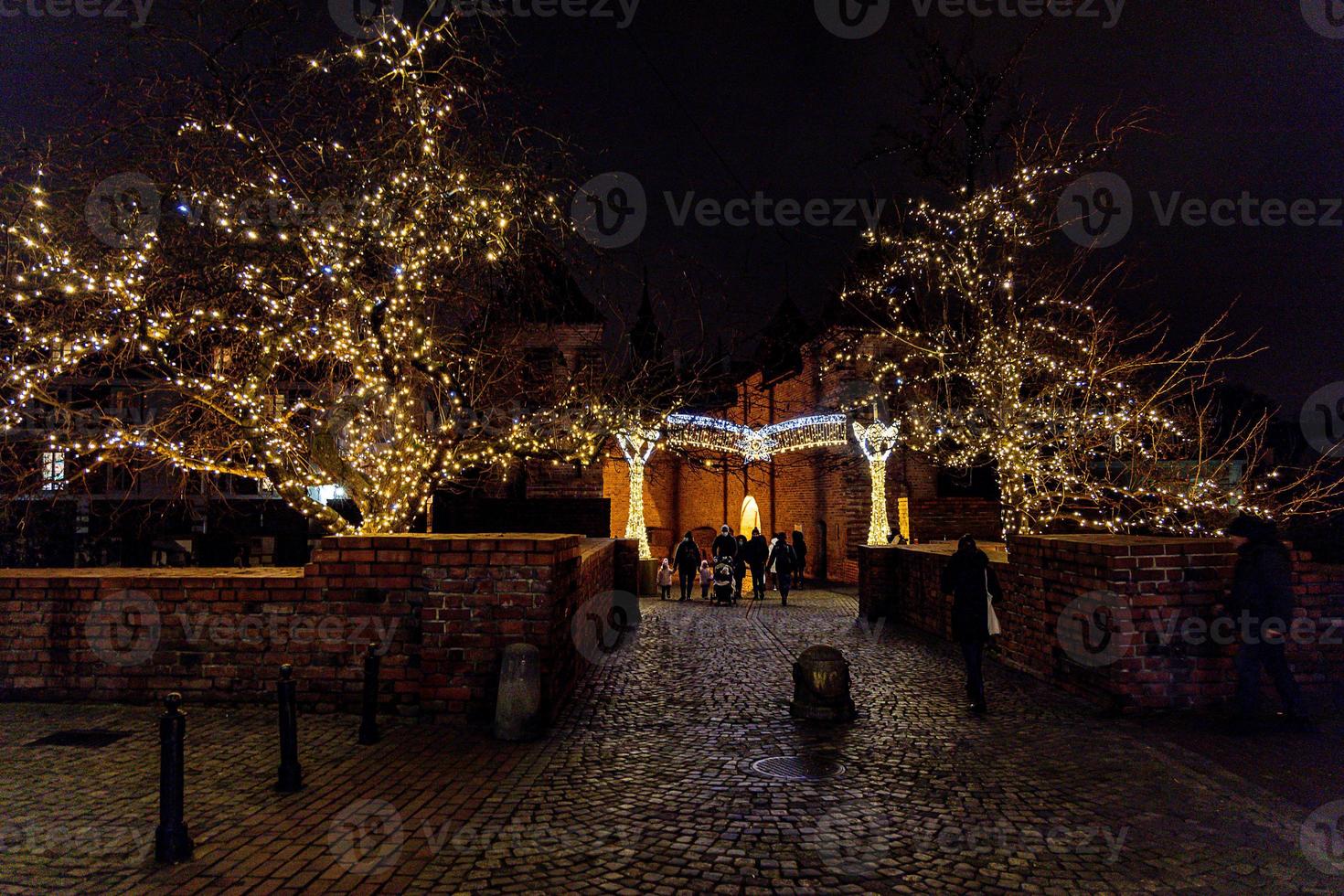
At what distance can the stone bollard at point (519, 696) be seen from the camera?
20.6 feet

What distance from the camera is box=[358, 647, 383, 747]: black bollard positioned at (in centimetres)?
612

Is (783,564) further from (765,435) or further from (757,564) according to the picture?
(765,435)

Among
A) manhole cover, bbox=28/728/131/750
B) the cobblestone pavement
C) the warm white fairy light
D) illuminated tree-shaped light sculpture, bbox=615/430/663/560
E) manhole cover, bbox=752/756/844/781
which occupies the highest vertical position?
the warm white fairy light

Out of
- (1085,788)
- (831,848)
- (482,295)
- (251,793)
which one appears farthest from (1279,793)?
(482,295)

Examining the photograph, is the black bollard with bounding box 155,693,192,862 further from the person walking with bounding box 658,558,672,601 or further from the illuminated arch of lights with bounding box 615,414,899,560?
the person walking with bounding box 658,558,672,601

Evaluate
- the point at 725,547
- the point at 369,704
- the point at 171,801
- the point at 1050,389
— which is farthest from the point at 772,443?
the point at 171,801

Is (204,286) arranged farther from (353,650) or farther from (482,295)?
(353,650)

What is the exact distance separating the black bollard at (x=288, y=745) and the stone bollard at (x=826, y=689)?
412 centimetres

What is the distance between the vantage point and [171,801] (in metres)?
4.05

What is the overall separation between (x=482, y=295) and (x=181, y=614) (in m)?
5.42

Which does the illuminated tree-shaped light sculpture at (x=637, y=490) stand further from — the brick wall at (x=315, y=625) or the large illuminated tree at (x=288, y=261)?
the brick wall at (x=315, y=625)

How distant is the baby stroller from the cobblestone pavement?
10519mm

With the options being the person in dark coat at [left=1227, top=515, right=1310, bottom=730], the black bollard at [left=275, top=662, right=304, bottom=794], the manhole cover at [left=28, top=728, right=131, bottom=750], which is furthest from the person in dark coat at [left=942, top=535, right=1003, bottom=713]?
the manhole cover at [left=28, top=728, right=131, bottom=750]

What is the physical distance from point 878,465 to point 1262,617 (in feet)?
53.2
